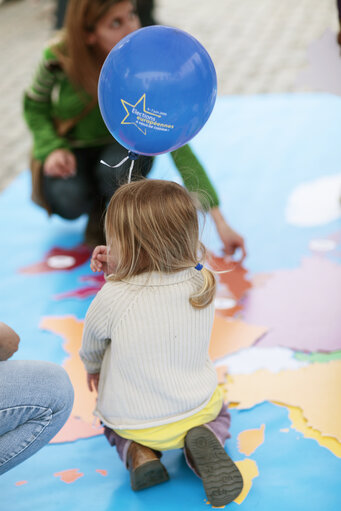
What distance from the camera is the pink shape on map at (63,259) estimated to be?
7.05ft

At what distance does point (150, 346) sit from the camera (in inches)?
48.0

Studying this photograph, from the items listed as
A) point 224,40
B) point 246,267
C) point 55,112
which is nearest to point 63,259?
point 55,112

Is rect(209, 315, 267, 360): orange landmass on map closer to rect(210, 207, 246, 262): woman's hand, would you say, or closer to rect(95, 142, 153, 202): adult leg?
rect(210, 207, 246, 262): woman's hand

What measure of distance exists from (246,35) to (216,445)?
4507 mm

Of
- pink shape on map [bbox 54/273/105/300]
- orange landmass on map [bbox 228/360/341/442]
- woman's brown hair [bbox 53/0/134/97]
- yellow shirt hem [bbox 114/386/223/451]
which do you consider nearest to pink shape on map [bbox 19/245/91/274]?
pink shape on map [bbox 54/273/105/300]

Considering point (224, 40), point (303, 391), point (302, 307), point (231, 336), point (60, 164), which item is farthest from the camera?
point (224, 40)

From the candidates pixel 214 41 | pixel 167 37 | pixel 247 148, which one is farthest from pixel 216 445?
pixel 214 41

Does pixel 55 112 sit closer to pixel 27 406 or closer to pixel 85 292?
pixel 85 292

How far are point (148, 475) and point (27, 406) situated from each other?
283mm

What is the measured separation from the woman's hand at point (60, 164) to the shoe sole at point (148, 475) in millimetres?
1213

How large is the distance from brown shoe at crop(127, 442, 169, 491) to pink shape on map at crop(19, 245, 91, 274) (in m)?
Answer: 0.98

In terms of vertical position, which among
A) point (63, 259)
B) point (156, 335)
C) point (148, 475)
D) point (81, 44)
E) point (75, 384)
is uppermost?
point (81, 44)

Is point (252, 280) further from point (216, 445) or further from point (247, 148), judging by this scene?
point (247, 148)

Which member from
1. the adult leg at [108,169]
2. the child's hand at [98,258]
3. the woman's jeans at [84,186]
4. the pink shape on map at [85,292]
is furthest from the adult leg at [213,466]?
the woman's jeans at [84,186]
